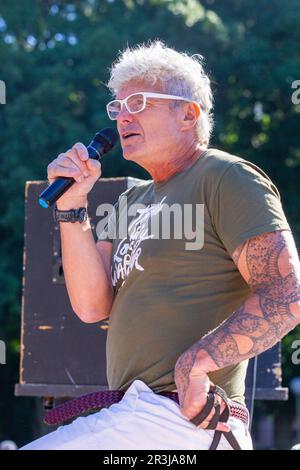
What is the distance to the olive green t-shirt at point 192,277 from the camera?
250 centimetres

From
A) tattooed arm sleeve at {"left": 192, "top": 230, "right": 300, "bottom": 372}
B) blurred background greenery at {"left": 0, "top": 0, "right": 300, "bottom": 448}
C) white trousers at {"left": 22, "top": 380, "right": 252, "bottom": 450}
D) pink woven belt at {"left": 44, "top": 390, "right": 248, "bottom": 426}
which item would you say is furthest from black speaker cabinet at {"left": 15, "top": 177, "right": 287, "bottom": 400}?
blurred background greenery at {"left": 0, "top": 0, "right": 300, "bottom": 448}

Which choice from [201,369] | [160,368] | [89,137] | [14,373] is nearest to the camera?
[201,369]

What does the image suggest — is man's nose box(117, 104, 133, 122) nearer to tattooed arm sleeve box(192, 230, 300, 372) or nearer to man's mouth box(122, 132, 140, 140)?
man's mouth box(122, 132, 140, 140)

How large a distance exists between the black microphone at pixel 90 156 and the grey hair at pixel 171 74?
163mm

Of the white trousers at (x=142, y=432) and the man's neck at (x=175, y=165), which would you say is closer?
the white trousers at (x=142, y=432)

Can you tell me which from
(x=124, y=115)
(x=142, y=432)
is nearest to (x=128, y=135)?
(x=124, y=115)

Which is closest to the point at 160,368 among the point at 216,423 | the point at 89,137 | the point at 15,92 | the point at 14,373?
the point at 216,423

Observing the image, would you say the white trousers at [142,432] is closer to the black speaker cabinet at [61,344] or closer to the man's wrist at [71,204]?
the man's wrist at [71,204]

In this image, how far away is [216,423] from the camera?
2379 mm

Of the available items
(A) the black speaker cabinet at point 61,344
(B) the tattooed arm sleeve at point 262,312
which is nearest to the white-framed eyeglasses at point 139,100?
(B) the tattooed arm sleeve at point 262,312

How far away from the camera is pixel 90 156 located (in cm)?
289

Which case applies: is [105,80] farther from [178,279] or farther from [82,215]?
[178,279]

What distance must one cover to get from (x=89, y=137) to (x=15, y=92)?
1.88m
